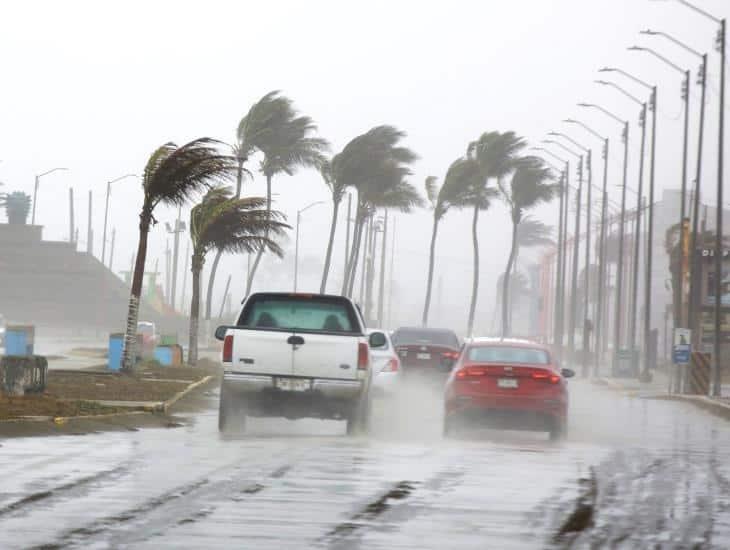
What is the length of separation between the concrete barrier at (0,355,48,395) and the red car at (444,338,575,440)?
7161 millimetres

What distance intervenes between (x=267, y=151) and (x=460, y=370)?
2616 inches

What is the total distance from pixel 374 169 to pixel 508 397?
76.9 meters

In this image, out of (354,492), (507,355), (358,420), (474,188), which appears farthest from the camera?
(474,188)

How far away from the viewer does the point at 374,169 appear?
101 metres

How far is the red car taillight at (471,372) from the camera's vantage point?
2508 cm

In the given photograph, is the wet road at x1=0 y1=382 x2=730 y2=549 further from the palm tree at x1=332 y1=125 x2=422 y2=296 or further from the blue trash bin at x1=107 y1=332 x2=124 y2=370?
the palm tree at x1=332 y1=125 x2=422 y2=296

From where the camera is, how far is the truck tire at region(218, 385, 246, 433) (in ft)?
77.7

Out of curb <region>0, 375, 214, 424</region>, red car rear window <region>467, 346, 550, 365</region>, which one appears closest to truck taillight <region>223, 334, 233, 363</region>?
curb <region>0, 375, 214, 424</region>

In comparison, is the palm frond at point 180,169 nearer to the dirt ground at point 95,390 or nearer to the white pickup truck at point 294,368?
the dirt ground at point 95,390

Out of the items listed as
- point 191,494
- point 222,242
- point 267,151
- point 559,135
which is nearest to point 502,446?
point 191,494

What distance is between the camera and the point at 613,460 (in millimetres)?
20938

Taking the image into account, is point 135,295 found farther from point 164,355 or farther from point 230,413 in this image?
point 230,413

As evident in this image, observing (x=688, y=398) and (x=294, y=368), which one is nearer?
(x=294, y=368)

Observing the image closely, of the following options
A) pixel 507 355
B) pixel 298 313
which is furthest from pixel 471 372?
pixel 298 313
